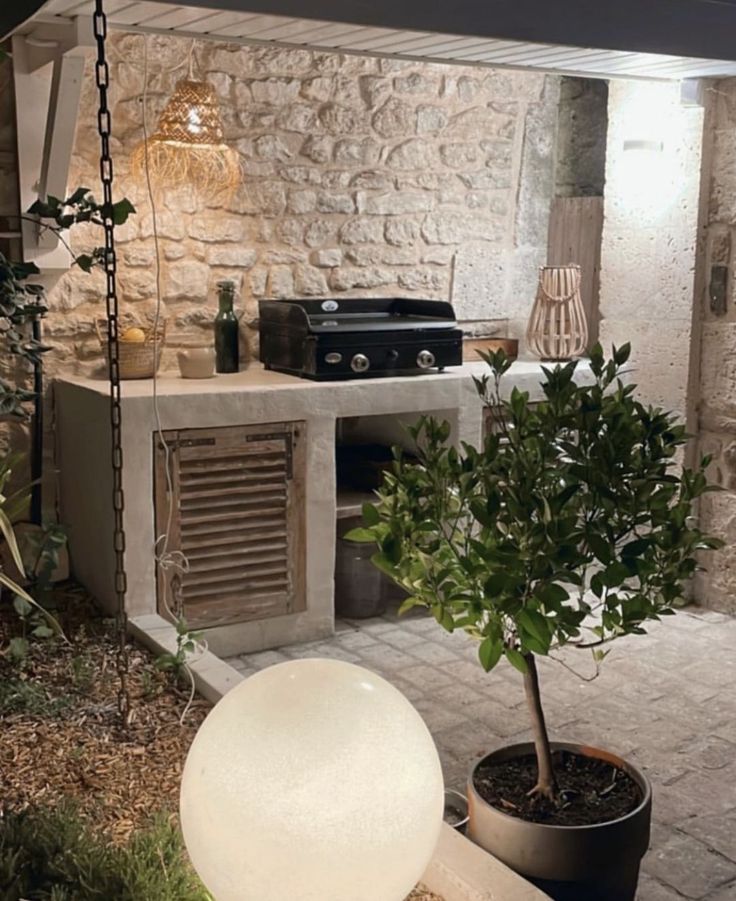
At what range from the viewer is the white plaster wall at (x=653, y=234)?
4859 millimetres

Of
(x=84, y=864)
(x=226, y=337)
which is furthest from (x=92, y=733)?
(x=226, y=337)

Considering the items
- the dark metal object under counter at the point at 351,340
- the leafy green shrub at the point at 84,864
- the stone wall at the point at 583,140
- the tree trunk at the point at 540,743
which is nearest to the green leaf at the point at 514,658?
the tree trunk at the point at 540,743

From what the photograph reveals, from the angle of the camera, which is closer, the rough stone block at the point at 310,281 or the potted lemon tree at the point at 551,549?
the potted lemon tree at the point at 551,549

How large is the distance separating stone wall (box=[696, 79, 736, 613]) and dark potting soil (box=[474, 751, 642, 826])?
8.38ft

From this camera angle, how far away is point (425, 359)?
187 inches

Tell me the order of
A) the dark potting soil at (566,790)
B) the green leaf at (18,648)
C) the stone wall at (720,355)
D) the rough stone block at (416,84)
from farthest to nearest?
the rough stone block at (416,84), the stone wall at (720,355), the green leaf at (18,648), the dark potting soil at (566,790)

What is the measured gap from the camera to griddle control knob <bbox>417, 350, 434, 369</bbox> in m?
4.74

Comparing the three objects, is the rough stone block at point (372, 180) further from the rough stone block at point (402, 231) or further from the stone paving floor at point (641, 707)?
the stone paving floor at point (641, 707)

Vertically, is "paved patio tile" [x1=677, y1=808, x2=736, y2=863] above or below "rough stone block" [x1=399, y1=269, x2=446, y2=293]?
below

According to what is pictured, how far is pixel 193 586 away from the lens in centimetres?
429

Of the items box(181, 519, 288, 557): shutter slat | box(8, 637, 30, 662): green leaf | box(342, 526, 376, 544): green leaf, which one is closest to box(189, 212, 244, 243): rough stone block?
box(181, 519, 288, 557): shutter slat

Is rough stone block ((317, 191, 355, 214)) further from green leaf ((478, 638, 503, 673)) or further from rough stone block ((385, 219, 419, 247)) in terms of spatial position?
green leaf ((478, 638, 503, 673))

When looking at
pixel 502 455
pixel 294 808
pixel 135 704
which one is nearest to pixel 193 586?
pixel 135 704

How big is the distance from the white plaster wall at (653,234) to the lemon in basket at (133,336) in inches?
88.1
